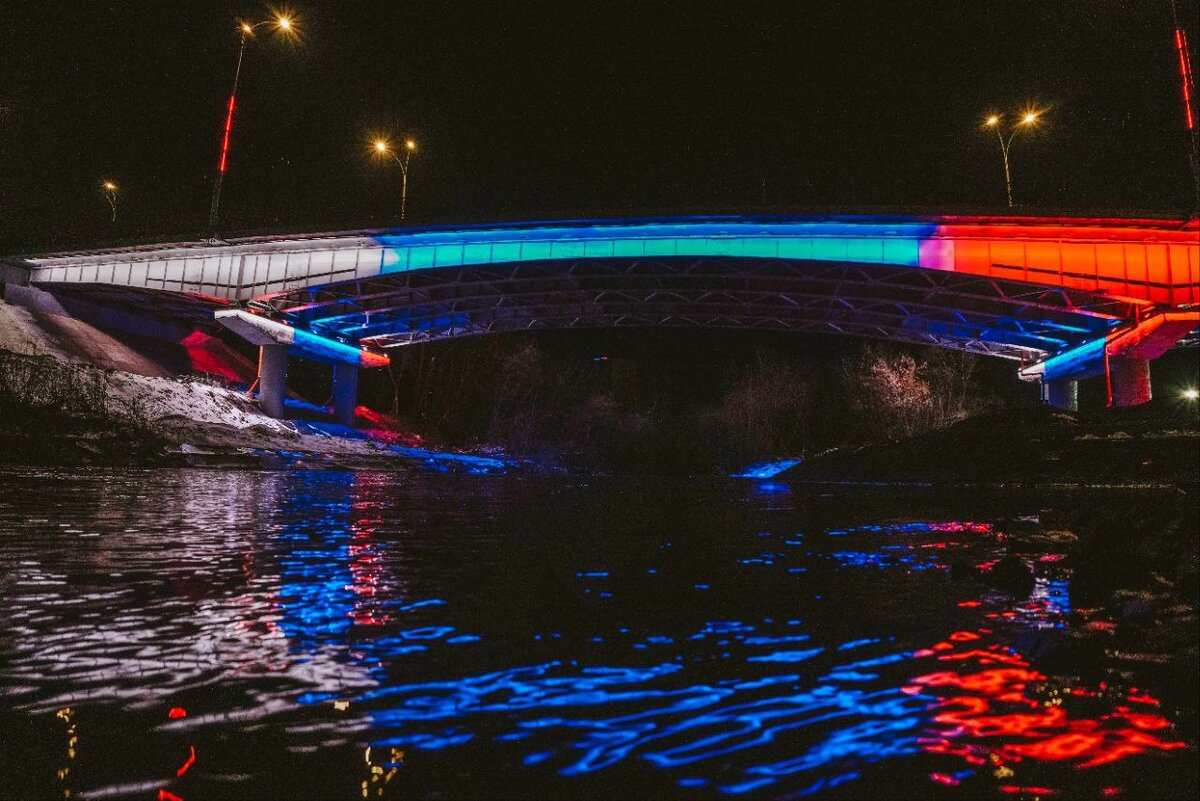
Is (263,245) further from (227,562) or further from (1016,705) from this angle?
(1016,705)

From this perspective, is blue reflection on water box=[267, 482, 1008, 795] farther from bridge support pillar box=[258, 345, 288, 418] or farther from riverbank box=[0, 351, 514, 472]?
bridge support pillar box=[258, 345, 288, 418]

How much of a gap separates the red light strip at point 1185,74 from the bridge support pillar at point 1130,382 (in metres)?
15.1

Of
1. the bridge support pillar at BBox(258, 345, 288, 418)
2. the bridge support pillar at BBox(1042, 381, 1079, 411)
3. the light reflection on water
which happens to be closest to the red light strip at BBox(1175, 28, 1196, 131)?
the bridge support pillar at BBox(1042, 381, 1079, 411)

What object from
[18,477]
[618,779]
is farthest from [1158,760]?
[18,477]

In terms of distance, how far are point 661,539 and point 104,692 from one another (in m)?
4.43

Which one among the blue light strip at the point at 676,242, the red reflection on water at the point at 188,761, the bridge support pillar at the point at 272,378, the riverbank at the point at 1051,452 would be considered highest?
the blue light strip at the point at 676,242

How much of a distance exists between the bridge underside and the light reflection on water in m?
33.0

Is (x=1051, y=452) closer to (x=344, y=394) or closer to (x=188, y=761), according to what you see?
(x=188, y=761)

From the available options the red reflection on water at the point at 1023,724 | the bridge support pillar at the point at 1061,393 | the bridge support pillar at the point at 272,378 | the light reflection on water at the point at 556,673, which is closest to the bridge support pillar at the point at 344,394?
the bridge support pillar at the point at 272,378

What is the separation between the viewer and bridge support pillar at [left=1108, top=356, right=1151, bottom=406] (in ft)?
123

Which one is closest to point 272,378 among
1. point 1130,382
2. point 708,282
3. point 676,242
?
point 676,242

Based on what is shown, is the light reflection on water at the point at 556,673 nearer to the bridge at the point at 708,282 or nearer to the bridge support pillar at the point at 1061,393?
the bridge at the point at 708,282

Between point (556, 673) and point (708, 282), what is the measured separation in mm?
38556

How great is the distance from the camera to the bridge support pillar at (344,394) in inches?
2023
